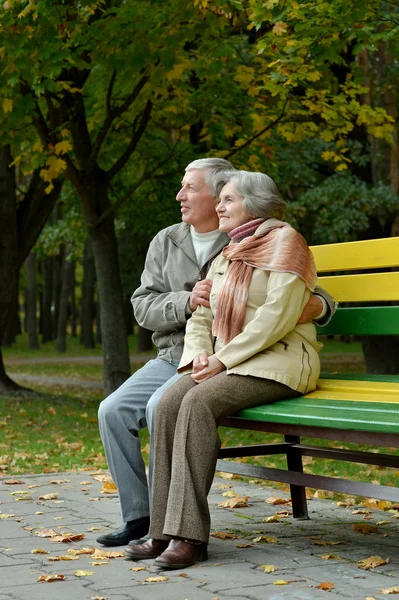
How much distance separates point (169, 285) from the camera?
208 inches

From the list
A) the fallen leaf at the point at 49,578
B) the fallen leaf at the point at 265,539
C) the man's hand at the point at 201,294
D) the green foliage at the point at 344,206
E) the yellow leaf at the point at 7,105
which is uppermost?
the yellow leaf at the point at 7,105

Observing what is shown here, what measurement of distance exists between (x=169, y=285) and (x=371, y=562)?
5.44 feet

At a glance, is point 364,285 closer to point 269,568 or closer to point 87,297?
point 269,568

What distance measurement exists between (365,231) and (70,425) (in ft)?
25.5

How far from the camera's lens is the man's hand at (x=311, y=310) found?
15.8ft

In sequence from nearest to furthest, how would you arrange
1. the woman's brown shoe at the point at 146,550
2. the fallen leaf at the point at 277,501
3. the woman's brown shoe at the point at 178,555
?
the woman's brown shoe at the point at 178,555
the woman's brown shoe at the point at 146,550
the fallen leaf at the point at 277,501

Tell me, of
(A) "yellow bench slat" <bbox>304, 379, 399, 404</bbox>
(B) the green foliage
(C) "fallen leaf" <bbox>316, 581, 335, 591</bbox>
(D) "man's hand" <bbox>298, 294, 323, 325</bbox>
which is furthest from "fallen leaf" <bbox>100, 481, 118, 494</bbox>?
(B) the green foliage

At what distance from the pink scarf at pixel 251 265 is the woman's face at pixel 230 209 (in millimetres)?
122

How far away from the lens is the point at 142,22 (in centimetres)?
1098

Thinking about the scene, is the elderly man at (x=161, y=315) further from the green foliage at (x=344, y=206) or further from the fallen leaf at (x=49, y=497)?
the green foliage at (x=344, y=206)

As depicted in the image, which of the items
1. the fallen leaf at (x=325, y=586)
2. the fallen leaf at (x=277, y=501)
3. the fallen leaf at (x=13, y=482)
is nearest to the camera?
the fallen leaf at (x=325, y=586)

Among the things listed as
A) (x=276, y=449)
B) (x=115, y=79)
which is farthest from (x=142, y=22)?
(x=276, y=449)

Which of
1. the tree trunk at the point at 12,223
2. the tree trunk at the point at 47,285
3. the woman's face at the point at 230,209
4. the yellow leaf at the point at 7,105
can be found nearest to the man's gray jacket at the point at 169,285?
the woman's face at the point at 230,209

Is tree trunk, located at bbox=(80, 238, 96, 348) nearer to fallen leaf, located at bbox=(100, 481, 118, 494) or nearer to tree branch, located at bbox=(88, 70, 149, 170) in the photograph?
tree branch, located at bbox=(88, 70, 149, 170)
